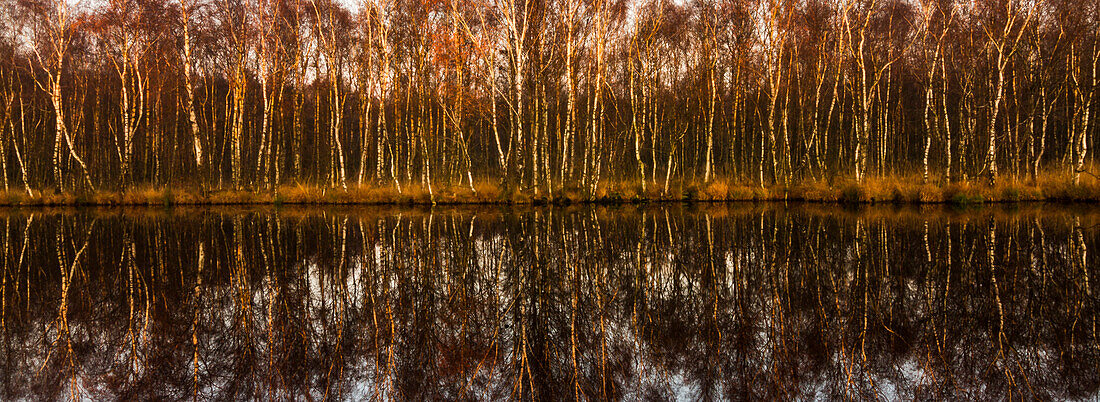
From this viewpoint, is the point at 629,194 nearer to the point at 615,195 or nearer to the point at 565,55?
the point at 615,195

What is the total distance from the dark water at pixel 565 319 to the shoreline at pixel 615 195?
816 centimetres

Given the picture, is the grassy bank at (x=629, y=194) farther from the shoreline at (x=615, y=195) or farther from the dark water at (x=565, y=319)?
the dark water at (x=565, y=319)

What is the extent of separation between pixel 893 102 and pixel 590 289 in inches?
1205

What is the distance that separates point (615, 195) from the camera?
Result: 65.6ft

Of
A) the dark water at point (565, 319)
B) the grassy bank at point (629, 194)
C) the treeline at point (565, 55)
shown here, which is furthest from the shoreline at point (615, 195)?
the dark water at point (565, 319)

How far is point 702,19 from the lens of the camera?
21.7 metres

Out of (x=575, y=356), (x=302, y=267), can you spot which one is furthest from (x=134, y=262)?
(x=575, y=356)

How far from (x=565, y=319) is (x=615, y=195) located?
15243 millimetres

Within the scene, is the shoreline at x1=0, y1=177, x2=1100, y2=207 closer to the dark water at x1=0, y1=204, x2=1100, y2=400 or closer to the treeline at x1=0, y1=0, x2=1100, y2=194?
the treeline at x1=0, y1=0, x2=1100, y2=194

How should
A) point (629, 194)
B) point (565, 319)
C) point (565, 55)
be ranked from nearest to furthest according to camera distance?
point (565, 319), point (565, 55), point (629, 194)

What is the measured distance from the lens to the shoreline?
56.1ft

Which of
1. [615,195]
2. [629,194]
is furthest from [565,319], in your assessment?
[629,194]

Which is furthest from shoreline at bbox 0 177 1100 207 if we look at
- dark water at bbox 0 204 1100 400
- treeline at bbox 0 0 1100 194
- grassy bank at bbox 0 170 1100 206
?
dark water at bbox 0 204 1100 400

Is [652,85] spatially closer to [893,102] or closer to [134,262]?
[893,102]
